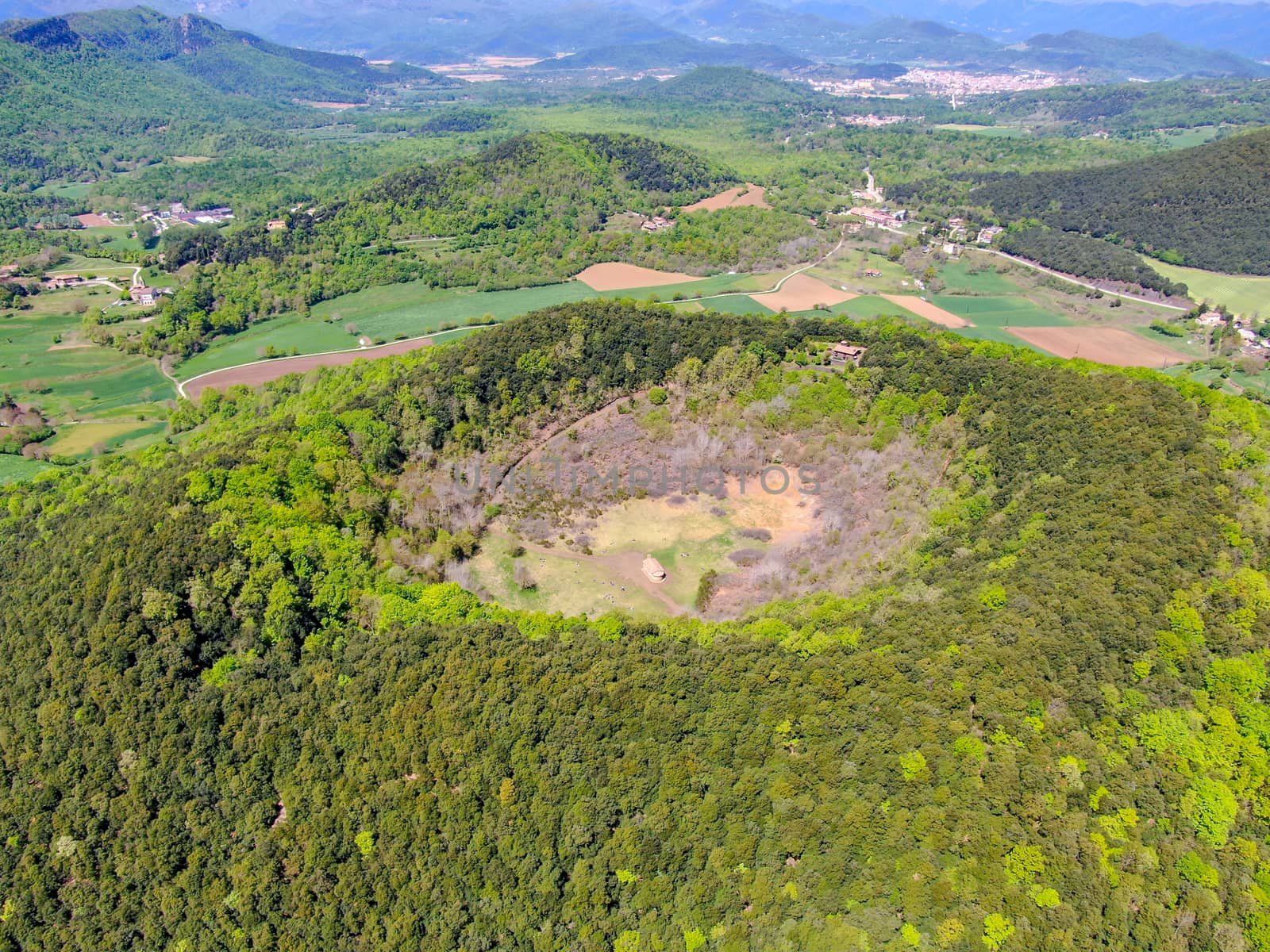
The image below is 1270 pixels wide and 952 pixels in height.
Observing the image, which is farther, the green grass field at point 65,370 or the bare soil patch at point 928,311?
the bare soil patch at point 928,311

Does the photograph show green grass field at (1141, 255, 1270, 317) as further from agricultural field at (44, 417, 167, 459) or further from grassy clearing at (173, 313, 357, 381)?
agricultural field at (44, 417, 167, 459)

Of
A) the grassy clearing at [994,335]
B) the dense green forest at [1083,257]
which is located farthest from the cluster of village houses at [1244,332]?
the grassy clearing at [994,335]

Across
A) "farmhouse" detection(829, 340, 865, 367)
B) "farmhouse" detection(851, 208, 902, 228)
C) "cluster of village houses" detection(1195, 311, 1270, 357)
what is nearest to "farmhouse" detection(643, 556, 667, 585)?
"farmhouse" detection(829, 340, 865, 367)

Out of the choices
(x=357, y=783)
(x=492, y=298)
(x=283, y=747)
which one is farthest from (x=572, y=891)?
(x=492, y=298)

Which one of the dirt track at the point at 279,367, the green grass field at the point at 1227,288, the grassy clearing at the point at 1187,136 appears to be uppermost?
the grassy clearing at the point at 1187,136

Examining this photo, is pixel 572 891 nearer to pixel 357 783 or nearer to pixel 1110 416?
pixel 357 783

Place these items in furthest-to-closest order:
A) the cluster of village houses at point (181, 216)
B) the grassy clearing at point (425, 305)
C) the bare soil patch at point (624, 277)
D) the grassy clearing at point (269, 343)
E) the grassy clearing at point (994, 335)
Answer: the cluster of village houses at point (181, 216)
the bare soil patch at point (624, 277)
the grassy clearing at point (425, 305)
the grassy clearing at point (994, 335)
the grassy clearing at point (269, 343)

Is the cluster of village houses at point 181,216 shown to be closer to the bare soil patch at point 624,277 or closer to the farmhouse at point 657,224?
A: the bare soil patch at point 624,277
